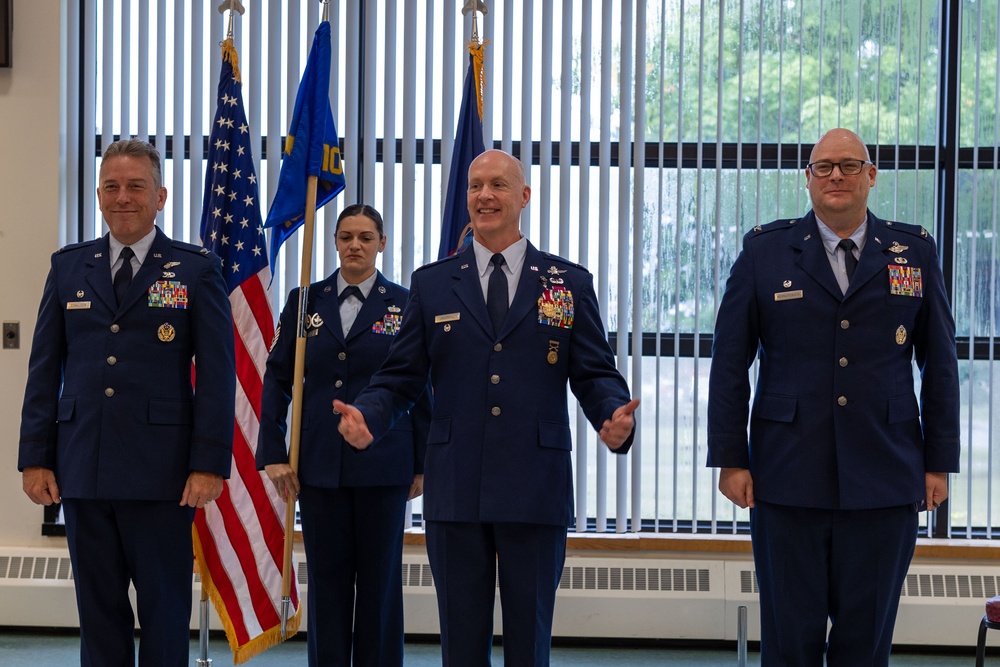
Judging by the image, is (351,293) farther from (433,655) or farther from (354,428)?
(433,655)

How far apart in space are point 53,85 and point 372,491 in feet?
8.76

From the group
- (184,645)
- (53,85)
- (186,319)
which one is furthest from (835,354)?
(53,85)

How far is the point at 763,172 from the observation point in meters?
4.67

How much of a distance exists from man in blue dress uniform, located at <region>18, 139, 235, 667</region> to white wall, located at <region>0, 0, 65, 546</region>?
6.22ft

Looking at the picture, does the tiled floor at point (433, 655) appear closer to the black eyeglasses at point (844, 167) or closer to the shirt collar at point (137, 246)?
the shirt collar at point (137, 246)

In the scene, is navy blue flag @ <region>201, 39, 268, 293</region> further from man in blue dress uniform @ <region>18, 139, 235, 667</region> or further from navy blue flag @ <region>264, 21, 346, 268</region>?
man in blue dress uniform @ <region>18, 139, 235, 667</region>

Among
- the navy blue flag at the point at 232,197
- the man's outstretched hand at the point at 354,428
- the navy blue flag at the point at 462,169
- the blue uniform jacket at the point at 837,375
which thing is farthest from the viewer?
the navy blue flag at the point at 462,169

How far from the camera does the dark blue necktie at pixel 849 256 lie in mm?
2721

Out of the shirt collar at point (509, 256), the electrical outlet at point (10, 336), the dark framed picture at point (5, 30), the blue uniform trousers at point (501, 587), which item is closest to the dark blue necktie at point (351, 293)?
the shirt collar at point (509, 256)

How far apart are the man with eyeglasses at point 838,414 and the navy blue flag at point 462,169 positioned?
1.53 metres

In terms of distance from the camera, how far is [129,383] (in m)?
2.88

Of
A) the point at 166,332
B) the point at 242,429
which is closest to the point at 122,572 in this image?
the point at 166,332

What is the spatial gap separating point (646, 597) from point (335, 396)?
1.86 meters

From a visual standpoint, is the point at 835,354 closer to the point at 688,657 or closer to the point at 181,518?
the point at 181,518
